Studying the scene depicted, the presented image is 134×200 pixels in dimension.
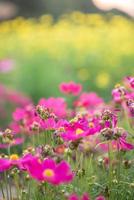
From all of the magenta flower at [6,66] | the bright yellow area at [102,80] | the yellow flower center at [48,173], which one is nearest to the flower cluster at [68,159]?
the yellow flower center at [48,173]

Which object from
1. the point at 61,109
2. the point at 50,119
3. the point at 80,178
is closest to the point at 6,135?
the point at 50,119

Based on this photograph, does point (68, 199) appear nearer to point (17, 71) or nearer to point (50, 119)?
point (50, 119)

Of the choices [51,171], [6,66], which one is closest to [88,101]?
[51,171]

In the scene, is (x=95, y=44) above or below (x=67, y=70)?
above

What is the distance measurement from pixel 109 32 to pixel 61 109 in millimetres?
4771

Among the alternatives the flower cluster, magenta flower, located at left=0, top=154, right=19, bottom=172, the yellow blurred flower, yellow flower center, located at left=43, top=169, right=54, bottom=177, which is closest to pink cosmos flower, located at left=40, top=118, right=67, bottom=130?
the flower cluster

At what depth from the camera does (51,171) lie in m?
1.62

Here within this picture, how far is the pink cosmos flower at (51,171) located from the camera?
5.17 feet

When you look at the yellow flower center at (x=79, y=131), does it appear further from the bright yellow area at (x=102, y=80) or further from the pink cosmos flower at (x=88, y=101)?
the bright yellow area at (x=102, y=80)

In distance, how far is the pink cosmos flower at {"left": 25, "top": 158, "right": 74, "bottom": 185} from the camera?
158 cm

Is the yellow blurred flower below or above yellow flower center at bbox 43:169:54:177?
above

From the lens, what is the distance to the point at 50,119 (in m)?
1.96

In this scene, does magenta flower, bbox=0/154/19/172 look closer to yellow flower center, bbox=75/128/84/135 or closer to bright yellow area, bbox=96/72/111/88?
yellow flower center, bbox=75/128/84/135

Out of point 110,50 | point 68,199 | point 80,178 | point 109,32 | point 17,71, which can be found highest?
point 109,32
